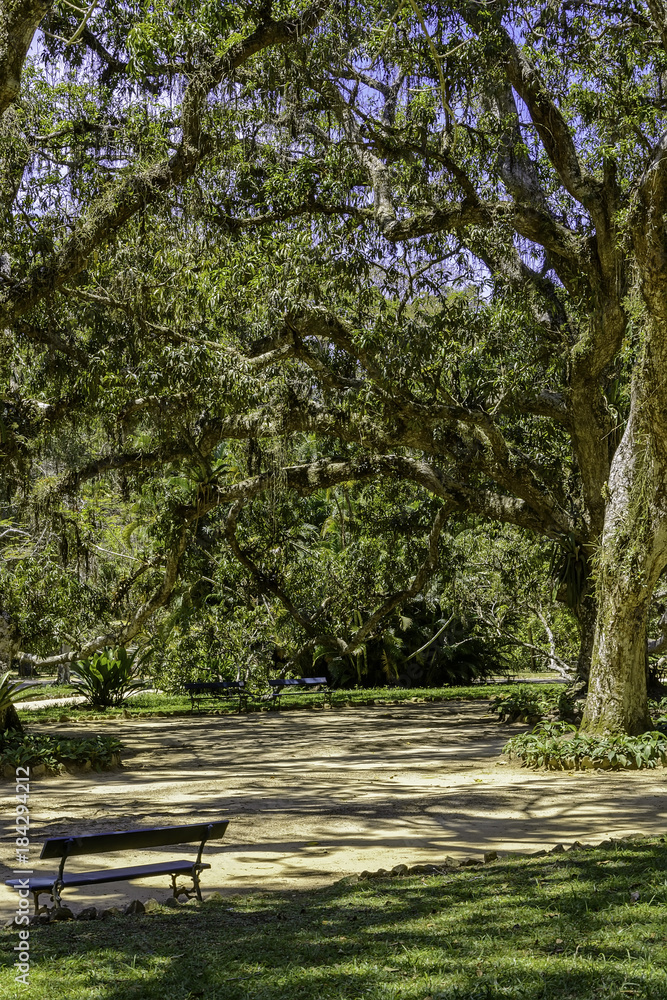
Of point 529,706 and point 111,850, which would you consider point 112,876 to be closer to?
point 111,850

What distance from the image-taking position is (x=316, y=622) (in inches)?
622

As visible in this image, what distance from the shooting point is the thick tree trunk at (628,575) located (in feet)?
31.0

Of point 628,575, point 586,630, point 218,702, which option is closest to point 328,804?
point 628,575

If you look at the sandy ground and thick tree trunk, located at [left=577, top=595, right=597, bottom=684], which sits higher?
thick tree trunk, located at [left=577, top=595, right=597, bottom=684]

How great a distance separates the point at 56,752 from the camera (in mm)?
10641

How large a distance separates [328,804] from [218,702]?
12163 mm

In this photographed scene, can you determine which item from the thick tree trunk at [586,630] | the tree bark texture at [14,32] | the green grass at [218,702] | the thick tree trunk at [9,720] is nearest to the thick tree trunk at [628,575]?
the thick tree trunk at [586,630]

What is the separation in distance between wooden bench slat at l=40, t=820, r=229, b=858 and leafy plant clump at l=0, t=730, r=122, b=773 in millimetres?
5861

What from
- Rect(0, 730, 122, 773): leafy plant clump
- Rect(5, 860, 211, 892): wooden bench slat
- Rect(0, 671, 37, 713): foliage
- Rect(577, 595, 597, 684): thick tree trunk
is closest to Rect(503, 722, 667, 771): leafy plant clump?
Rect(577, 595, 597, 684): thick tree trunk

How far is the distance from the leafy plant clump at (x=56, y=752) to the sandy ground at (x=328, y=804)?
26 centimetres

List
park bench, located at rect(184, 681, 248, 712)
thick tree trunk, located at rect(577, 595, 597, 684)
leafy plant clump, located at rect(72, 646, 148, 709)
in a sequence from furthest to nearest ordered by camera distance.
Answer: leafy plant clump, located at rect(72, 646, 148, 709), park bench, located at rect(184, 681, 248, 712), thick tree trunk, located at rect(577, 595, 597, 684)

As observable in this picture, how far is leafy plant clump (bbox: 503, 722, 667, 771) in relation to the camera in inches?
363

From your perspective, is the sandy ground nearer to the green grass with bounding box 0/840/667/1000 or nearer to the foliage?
the green grass with bounding box 0/840/667/1000

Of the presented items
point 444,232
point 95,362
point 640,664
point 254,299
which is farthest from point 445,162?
point 640,664
